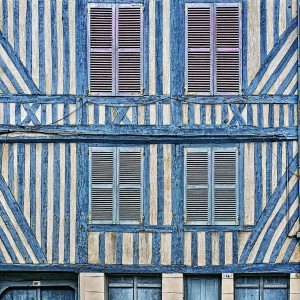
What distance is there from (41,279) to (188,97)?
148 inches

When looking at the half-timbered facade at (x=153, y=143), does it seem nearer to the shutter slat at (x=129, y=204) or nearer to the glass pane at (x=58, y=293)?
the shutter slat at (x=129, y=204)

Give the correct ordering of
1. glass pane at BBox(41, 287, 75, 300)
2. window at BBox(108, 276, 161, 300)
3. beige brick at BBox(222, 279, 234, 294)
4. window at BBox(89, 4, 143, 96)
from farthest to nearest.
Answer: glass pane at BBox(41, 287, 75, 300) → window at BBox(108, 276, 161, 300) → window at BBox(89, 4, 143, 96) → beige brick at BBox(222, 279, 234, 294)

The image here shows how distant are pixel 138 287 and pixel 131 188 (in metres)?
1.59

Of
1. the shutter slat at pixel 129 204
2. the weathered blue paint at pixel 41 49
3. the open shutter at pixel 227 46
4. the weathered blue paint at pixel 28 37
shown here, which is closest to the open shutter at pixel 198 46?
the open shutter at pixel 227 46

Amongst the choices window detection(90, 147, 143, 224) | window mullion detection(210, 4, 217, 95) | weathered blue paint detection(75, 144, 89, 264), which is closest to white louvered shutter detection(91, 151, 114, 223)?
window detection(90, 147, 143, 224)

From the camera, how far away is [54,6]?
34.2 feet

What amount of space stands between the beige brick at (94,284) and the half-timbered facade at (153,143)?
0.02 meters

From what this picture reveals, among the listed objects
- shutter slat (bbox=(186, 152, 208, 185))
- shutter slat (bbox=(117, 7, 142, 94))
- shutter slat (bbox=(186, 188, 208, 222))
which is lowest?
shutter slat (bbox=(186, 188, 208, 222))

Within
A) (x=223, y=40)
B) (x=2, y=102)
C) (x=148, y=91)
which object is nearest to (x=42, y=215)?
(x=2, y=102)

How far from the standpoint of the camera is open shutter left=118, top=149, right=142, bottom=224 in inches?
408

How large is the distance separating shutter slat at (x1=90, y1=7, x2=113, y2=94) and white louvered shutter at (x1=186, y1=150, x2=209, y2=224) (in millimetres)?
1750

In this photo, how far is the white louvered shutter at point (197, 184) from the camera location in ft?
34.0

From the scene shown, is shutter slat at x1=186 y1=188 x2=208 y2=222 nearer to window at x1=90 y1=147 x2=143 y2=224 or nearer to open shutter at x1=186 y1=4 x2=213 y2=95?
window at x1=90 y1=147 x2=143 y2=224

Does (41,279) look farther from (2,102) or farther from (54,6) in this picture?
(54,6)
